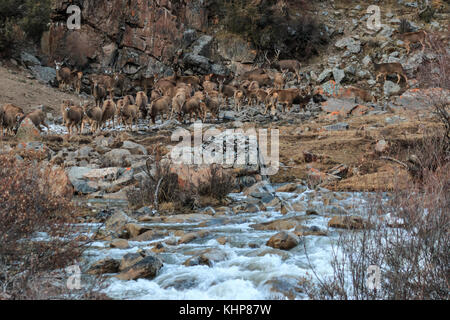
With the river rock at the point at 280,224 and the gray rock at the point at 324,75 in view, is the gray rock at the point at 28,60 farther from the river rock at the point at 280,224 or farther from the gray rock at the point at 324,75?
the river rock at the point at 280,224

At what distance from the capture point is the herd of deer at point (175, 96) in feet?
59.3

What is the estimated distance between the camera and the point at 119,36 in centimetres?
2883

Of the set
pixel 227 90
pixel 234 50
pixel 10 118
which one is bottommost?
pixel 10 118

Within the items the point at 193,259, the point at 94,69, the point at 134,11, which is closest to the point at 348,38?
the point at 134,11

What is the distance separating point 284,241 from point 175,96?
14.8m

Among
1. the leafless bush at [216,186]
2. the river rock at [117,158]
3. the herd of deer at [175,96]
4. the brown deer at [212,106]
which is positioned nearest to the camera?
the leafless bush at [216,186]

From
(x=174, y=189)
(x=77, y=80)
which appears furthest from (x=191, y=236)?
(x=77, y=80)

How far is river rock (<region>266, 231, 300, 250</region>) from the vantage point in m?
6.67

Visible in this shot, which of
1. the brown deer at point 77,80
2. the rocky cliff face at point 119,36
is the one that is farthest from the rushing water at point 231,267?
the rocky cliff face at point 119,36

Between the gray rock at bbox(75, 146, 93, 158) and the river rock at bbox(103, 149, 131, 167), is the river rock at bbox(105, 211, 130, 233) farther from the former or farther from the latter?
the gray rock at bbox(75, 146, 93, 158)

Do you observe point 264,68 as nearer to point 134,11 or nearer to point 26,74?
point 134,11

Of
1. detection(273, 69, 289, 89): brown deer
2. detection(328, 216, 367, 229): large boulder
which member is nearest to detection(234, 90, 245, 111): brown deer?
detection(273, 69, 289, 89): brown deer

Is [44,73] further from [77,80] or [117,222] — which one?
[117,222]

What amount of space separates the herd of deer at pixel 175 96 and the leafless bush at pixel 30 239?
11778 millimetres
